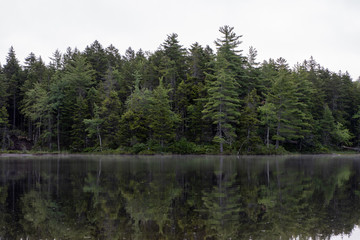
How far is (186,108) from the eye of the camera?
166 feet

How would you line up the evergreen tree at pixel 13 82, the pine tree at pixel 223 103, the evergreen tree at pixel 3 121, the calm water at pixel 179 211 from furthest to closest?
1. the evergreen tree at pixel 13 82
2. the evergreen tree at pixel 3 121
3. the pine tree at pixel 223 103
4. the calm water at pixel 179 211

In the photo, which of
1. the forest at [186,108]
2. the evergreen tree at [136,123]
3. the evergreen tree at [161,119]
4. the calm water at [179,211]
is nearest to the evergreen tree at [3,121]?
the forest at [186,108]

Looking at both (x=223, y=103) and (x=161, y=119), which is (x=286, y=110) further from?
(x=161, y=119)

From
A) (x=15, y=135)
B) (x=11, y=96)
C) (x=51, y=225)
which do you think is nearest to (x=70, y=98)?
(x=15, y=135)

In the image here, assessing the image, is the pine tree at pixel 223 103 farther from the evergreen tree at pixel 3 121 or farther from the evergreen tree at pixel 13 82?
the evergreen tree at pixel 13 82

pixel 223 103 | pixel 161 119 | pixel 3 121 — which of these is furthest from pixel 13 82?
pixel 223 103

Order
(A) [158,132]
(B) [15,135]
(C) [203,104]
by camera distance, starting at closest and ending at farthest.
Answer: (A) [158,132] < (C) [203,104] < (B) [15,135]

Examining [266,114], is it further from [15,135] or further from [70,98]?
[15,135]

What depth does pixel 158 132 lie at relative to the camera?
44.7 metres

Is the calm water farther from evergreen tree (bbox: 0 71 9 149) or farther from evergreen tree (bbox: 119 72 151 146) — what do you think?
evergreen tree (bbox: 0 71 9 149)

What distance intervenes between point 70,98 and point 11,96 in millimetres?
16281

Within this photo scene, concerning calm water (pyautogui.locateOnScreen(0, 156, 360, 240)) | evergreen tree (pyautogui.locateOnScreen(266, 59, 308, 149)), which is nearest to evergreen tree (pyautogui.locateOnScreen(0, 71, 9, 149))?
calm water (pyautogui.locateOnScreen(0, 156, 360, 240))

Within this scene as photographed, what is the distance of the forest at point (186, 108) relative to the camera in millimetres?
45375

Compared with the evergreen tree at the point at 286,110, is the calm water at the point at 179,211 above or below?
below
